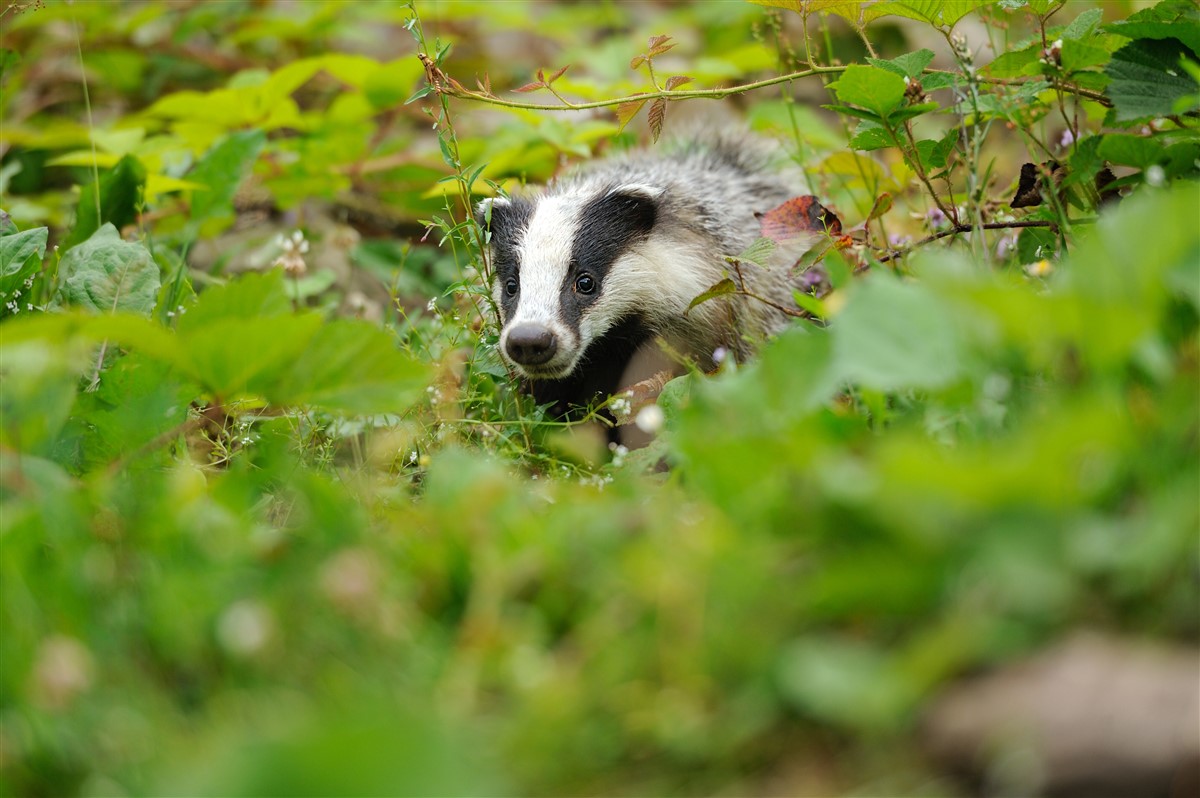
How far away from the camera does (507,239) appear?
3924mm

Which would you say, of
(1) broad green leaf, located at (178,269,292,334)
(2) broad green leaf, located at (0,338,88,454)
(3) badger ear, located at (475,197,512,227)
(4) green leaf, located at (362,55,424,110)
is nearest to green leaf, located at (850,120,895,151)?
(3) badger ear, located at (475,197,512,227)

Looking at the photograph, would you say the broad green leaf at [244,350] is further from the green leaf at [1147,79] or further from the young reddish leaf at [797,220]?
the green leaf at [1147,79]

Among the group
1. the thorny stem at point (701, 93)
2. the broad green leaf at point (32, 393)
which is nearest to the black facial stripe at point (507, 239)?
the thorny stem at point (701, 93)

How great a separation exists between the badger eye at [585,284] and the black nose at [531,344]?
0.36 metres

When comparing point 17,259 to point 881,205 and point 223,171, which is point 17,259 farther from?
point 881,205

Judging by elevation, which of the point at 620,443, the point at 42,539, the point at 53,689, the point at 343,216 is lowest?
the point at 343,216

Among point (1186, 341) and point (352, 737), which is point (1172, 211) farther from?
point (352, 737)

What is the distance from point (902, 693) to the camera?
1532 millimetres

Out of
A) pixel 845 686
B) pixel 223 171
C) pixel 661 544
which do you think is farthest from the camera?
pixel 223 171

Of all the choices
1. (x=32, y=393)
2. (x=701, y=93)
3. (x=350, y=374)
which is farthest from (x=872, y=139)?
(x=32, y=393)

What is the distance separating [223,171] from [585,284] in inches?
61.5

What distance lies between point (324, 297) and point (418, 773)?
3694 millimetres

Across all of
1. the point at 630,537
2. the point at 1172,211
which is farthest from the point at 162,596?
the point at 1172,211

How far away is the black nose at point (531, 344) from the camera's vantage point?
136 inches
